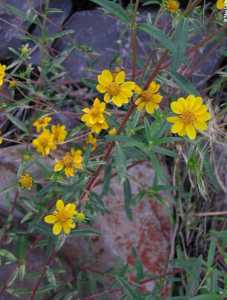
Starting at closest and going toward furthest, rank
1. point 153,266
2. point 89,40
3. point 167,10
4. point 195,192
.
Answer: point 167,10
point 153,266
point 195,192
point 89,40

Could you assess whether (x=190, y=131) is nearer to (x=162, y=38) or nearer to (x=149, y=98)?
(x=149, y=98)

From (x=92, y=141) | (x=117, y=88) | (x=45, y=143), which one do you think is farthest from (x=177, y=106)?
(x=45, y=143)

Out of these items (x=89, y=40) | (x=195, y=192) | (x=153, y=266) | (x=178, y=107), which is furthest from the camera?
(x=89, y=40)

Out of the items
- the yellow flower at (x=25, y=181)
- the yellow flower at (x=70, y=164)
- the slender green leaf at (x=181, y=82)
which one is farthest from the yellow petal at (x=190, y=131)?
the yellow flower at (x=25, y=181)

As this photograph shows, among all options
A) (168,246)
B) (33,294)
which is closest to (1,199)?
(33,294)

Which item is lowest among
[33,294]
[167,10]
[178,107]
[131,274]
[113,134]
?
[131,274]

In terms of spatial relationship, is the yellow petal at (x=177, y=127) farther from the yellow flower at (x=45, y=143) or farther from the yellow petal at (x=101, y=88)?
the yellow flower at (x=45, y=143)

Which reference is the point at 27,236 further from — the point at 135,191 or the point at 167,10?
the point at 167,10
